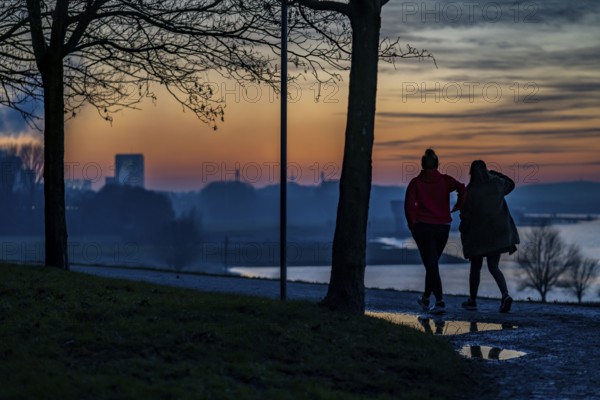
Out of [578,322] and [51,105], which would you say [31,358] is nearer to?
[578,322]

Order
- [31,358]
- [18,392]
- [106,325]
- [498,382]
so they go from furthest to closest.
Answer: [106,325] < [498,382] < [31,358] < [18,392]

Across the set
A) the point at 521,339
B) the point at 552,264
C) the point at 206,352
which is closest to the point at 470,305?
the point at 521,339

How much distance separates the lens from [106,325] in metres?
9.92

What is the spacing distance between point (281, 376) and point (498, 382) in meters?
2.17

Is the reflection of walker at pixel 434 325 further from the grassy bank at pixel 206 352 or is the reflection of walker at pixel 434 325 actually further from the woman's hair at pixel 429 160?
the woman's hair at pixel 429 160

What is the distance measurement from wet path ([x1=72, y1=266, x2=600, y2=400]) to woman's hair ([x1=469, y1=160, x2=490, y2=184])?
77.5 inches

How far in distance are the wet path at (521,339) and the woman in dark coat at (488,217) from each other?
0.93 metres

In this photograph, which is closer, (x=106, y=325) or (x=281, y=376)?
(x=281, y=376)

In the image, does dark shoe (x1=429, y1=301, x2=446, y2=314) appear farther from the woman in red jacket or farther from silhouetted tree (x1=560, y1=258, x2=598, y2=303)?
silhouetted tree (x1=560, y1=258, x2=598, y2=303)

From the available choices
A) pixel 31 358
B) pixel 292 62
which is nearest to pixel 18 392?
pixel 31 358

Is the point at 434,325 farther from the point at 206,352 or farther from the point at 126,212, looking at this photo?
the point at 126,212

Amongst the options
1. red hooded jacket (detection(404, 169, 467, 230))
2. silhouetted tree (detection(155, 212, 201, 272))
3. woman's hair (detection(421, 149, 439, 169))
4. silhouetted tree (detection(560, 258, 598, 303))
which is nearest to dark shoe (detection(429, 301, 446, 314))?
red hooded jacket (detection(404, 169, 467, 230))

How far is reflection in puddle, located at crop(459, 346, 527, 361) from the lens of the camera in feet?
34.1

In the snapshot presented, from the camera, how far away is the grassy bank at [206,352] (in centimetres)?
770
